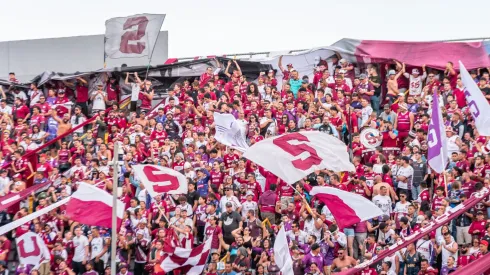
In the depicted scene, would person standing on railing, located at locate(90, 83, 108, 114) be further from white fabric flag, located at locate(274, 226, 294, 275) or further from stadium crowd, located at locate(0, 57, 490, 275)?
white fabric flag, located at locate(274, 226, 294, 275)

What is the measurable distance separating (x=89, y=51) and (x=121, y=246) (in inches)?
613

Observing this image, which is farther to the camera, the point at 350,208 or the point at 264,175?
the point at 264,175

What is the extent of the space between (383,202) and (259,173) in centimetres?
341

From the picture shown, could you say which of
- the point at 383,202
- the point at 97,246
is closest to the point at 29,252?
the point at 97,246

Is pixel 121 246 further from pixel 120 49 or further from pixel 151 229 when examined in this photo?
pixel 120 49

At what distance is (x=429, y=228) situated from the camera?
20969mm

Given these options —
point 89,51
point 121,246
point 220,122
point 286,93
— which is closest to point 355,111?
point 286,93

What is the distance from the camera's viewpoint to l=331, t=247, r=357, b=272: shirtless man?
22469 millimetres

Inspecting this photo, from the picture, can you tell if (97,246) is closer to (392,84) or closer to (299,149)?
(299,149)

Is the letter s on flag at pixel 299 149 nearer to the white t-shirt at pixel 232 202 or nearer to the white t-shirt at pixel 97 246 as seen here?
the white t-shirt at pixel 232 202

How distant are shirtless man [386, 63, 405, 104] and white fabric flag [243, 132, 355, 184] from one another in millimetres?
7274

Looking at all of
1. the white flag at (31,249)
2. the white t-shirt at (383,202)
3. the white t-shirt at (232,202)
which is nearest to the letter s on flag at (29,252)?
the white flag at (31,249)

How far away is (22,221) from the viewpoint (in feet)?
77.1

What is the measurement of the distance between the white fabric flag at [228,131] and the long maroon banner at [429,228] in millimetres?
4493
